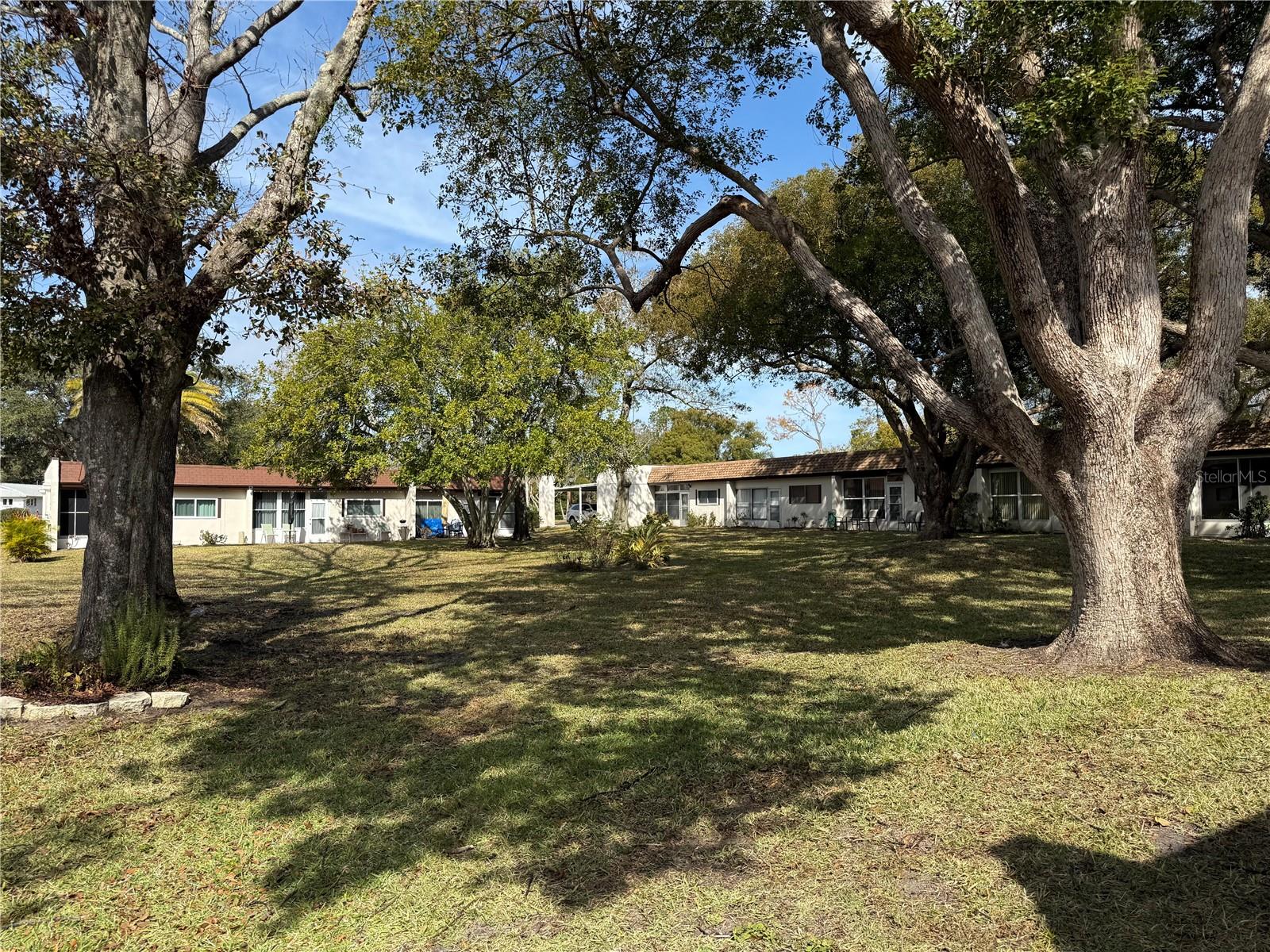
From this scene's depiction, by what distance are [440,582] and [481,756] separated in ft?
38.2

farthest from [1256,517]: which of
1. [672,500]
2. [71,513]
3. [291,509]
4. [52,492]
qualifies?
[71,513]

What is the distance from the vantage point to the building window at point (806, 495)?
117 ft

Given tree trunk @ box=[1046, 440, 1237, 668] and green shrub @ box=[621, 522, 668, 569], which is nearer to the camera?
tree trunk @ box=[1046, 440, 1237, 668]

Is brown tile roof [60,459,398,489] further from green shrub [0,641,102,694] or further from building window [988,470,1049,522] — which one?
green shrub [0,641,102,694]

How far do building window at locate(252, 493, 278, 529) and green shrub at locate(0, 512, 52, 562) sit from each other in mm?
10621

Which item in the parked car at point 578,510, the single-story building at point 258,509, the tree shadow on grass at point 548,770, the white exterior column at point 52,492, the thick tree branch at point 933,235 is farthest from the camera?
the parked car at point 578,510

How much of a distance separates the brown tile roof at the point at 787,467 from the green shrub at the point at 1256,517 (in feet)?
35.5

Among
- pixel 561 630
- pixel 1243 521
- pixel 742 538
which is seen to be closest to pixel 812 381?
pixel 742 538

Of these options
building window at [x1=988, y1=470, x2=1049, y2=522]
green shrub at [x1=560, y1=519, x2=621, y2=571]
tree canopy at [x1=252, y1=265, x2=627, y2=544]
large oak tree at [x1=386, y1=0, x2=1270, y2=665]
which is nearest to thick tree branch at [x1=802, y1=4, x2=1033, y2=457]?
large oak tree at [x1=386, y1=0, x2=1270, y2=665]

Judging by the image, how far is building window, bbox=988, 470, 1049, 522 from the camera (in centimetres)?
2775

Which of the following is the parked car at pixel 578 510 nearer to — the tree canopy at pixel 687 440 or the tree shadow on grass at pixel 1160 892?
the tree canopy at pixel 687 440

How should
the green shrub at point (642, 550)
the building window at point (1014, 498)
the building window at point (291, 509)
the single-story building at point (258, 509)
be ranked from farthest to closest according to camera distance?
the building window at point (291, 509), the single-story building at point (258, 509), the building window at point (1014, 498), the green shrub at point (642, 550)

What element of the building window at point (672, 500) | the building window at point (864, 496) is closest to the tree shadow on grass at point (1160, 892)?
the building window at point (864, 496)

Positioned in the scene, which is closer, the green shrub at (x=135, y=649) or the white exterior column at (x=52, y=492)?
the green shrub at (x=135, y=649)
